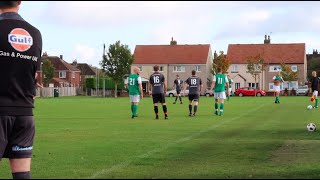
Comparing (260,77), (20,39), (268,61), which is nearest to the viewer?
(20,39)

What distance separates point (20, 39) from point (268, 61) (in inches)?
3861

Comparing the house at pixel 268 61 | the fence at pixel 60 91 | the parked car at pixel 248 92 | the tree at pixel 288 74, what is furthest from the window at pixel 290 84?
the fence at pixel 60 91

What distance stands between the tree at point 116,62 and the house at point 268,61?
23.0m

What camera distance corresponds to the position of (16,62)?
582cm

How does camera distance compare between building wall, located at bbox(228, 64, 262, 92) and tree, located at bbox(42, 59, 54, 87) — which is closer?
building wall, located at bbox(228, 64, 262, 92)

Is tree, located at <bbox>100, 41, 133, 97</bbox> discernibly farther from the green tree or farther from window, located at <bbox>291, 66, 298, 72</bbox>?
the green tree

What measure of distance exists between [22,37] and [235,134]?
9989 millimetres

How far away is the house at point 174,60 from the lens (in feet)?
345

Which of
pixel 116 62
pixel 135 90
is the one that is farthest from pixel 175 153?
pixel 116 62

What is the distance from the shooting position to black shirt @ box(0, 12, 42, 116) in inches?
226

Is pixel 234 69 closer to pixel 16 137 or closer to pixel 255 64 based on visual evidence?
pixel 255 64

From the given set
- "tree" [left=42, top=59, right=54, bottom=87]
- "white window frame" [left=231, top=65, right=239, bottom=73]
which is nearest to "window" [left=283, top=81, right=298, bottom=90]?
"white window frame" [left=231, top=65, right=239, bottom=73]

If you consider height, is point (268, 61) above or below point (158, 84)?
above

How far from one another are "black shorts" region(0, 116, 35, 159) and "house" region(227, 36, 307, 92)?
96.5m
